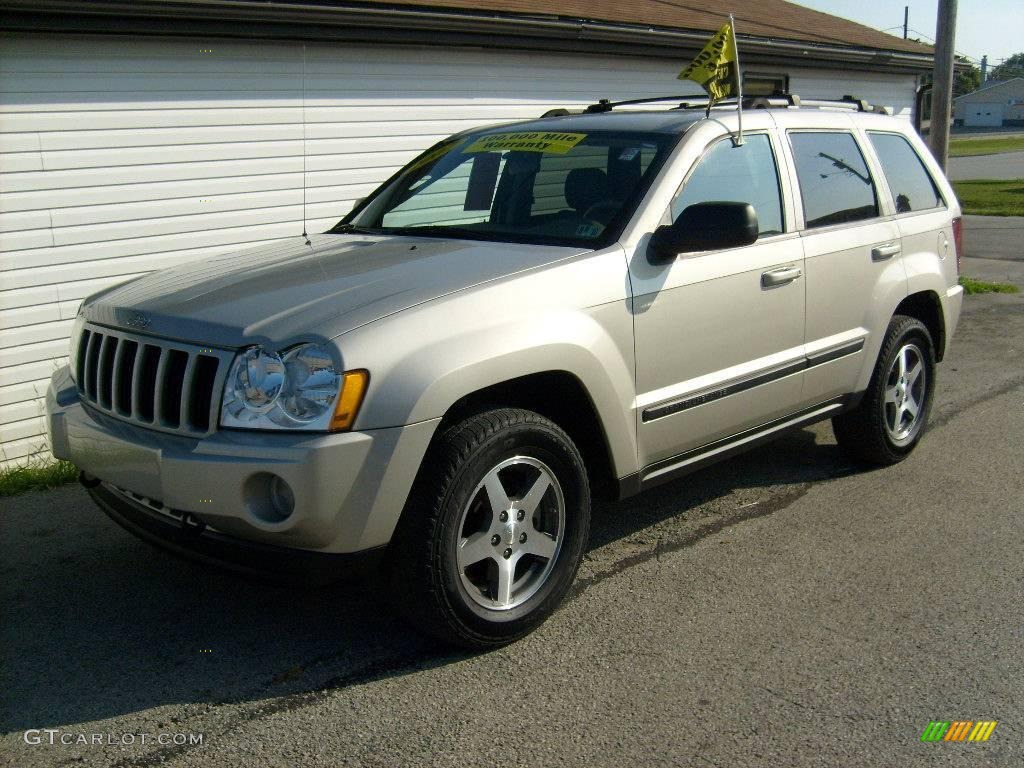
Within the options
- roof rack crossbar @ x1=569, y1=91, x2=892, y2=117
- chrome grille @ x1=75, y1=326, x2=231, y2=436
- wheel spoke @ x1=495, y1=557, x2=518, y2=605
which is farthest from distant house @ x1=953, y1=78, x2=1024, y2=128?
chrome grille @ x1=75, y1=326, x2=231, y2=436

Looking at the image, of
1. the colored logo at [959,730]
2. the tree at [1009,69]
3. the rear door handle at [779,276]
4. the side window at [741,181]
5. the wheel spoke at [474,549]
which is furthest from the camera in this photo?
the tree at [1009,69]

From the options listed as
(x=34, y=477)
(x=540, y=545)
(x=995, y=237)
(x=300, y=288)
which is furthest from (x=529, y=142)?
(x=995, y=237)

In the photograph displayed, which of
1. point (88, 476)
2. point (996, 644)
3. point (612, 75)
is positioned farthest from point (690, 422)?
point (612, 75)

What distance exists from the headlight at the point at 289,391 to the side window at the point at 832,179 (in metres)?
2.68

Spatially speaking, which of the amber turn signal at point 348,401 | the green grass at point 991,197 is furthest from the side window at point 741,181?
the green grass at point 991,197

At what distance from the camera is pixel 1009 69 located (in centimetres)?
15600

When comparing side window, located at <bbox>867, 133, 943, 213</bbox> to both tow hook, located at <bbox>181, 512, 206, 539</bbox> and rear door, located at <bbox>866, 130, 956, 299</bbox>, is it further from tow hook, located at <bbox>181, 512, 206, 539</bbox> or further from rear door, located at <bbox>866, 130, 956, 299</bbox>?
tow hook, located at <bbox>181, 512, 206, 539</bbox>

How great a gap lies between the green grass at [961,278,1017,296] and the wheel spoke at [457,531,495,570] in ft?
31.1

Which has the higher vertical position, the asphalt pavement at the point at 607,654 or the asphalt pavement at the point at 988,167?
the asphalt pavement at the point at 988,167

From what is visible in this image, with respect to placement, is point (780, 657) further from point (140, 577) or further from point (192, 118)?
point (192, 118)

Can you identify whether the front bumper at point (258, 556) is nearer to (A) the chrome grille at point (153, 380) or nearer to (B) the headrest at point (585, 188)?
(A) the chrome grille at point (153, 380)

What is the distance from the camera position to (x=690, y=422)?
447 cm

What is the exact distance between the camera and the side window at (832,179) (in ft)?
16.8

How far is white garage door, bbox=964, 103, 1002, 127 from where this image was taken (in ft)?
376
